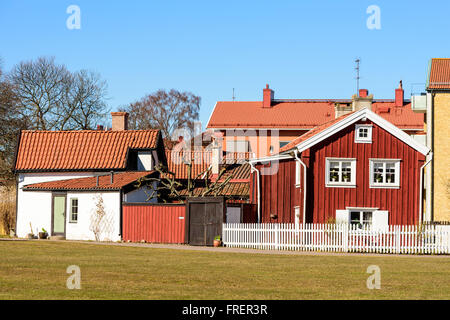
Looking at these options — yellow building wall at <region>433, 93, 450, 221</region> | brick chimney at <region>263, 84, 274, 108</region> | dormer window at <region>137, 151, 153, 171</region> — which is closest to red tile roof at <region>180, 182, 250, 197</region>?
dormer window at <region>137, 151, 153, 171</region>

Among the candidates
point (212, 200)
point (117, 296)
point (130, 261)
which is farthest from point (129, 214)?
point (117, 296)

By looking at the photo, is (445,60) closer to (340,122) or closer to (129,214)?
(340,122)

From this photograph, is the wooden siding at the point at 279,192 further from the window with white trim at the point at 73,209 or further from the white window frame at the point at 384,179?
the window with white trim at the point at 73,209

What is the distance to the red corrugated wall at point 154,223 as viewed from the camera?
114ft

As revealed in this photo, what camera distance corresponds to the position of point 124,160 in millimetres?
42469

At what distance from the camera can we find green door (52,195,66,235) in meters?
38.7

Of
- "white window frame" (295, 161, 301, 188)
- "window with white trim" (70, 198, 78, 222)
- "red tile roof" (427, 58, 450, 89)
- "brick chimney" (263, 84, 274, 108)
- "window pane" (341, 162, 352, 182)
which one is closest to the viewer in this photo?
"window pane" (341, 162, 352, 182)

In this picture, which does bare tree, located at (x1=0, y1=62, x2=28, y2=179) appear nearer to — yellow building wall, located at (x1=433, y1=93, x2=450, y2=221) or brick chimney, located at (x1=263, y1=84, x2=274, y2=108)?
brick chimney, located at (x1=263, y1=84, x2=274, y2=108)

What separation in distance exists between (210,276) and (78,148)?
28.2 meters

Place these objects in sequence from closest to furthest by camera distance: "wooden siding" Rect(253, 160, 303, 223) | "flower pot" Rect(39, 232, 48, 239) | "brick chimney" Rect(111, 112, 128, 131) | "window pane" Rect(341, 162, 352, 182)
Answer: "window pane" Rect(341, 162, 352, 182) < "wooden siding" Rect(253, 160, 303, 223) < "flower pot" Rect(39, 232, 48, 239) < "brick chimney" Rect(111, 112, 128, 131)

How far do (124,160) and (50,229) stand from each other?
587cm

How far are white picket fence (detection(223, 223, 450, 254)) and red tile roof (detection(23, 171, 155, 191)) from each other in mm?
8378

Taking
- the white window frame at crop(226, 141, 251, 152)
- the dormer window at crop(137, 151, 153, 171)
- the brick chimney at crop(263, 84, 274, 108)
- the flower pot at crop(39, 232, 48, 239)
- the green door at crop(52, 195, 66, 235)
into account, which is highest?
the brick chimney at crop(263, 84, 274, 108)

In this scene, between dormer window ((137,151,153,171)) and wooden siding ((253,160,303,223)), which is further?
dormer window ((137,151,153,171))
